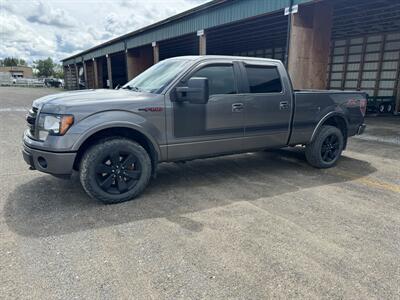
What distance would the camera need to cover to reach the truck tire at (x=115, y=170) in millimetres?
3682

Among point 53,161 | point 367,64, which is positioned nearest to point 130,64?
point 367,64

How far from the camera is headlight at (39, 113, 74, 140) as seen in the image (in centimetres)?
348

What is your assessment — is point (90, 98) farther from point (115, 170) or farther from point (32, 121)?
point (115, 170)

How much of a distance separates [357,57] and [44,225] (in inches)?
743

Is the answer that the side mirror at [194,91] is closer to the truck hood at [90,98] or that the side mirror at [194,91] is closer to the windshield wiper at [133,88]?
the truck hood at [90,98]

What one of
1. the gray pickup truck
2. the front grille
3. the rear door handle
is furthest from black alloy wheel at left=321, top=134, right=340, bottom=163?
the front grille

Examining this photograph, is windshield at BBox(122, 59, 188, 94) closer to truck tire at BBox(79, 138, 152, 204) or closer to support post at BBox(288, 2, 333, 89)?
truck tire at BBox(79, 138, 152, 204)

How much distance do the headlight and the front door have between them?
126cm

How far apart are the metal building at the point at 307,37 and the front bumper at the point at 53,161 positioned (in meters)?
8.36

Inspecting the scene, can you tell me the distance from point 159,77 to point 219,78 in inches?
35.2

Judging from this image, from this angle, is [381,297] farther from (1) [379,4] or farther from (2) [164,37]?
(2) [164,37]

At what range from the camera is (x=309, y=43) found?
996cm

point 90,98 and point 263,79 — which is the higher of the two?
point 263,79

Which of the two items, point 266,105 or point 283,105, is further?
point 283,105
